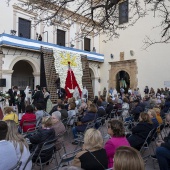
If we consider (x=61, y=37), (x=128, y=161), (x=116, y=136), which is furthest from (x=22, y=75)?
(x=128, y=161)

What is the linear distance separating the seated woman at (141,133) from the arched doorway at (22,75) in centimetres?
1373

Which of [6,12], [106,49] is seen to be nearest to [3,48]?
[6,12]

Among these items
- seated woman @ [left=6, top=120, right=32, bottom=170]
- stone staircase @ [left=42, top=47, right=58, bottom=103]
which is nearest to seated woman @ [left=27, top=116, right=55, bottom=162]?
seated woman @ [left=6, top=120, right=32, bottom=170]

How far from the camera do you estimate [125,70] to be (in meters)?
19.5

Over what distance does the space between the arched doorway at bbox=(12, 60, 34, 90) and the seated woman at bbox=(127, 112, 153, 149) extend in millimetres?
13735

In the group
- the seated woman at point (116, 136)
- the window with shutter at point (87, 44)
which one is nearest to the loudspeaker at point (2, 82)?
the window with shutter at point (87, 44)

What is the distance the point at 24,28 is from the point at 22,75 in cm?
393

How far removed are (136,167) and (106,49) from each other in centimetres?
1984

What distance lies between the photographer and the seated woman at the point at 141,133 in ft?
12.9

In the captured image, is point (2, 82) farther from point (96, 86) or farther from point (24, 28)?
point (96, 86)

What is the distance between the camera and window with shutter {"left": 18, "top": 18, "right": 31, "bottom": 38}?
1549cm

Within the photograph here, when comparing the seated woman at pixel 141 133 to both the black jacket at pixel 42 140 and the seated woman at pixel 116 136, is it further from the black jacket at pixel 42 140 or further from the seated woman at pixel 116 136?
the black jacket at pixel 42 140

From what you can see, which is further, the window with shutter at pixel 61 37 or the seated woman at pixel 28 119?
the window with shutter at pixel 61 37

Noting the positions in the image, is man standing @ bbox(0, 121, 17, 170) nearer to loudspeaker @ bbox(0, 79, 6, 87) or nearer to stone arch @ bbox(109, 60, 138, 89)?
loudspeaker @ bbox(0, 79, 6, 87)
